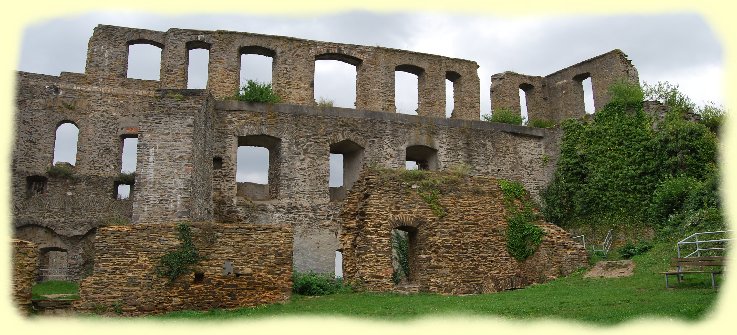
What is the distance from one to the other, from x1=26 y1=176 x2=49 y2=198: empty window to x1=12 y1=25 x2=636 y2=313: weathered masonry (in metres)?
0.05

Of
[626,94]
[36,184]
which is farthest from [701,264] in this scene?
[36,184]

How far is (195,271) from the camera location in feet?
45.9


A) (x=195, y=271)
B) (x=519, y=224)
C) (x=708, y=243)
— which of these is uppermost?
(x=519, y=224)

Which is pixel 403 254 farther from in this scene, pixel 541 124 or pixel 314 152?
pixel 541 124

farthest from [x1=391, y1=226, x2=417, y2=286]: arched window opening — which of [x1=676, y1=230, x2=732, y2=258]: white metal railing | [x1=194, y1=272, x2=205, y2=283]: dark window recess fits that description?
[x1=676, y1=230, x2=732, y2=258]: white metal railing

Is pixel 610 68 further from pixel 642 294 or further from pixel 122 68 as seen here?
pixel 122 68

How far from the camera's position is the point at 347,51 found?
24.6 meters

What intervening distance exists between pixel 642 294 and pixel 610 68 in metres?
14.8

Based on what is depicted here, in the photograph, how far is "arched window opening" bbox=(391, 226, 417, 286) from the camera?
16.8m

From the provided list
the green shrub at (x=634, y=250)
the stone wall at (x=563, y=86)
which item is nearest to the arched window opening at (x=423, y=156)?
the stone wall at (x=563, y=86)

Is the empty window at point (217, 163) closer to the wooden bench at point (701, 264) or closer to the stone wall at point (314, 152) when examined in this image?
the stone wall at point (314, 152)

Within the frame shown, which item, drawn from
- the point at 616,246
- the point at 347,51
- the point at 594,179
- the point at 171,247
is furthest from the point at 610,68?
the point at 171,247

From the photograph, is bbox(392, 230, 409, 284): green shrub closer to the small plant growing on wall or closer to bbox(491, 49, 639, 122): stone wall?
the small plant growing on wall

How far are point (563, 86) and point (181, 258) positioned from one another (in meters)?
18.3
